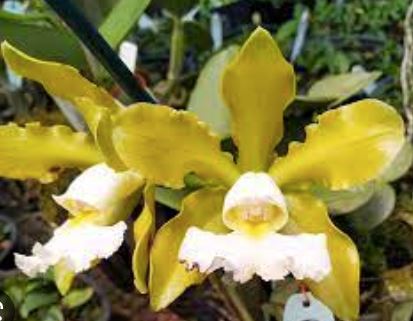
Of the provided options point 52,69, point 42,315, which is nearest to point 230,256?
point 52,69

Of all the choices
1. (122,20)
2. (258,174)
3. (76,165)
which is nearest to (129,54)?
(122,20)

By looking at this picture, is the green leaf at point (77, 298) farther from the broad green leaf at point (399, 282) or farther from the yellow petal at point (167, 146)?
the yellow petal at point (167, 146)

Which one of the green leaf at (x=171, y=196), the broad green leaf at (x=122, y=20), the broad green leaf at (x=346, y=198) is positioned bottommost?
the broad green leaf at (x=346, y=198)

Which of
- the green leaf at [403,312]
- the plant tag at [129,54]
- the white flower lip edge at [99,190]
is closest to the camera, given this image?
the white flower lip edge at [99,190]

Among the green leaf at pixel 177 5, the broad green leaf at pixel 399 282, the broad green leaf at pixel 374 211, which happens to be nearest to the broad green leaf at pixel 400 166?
the broad green leaf at pixel 374 211

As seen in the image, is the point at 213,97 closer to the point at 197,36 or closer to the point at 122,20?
the point at 122,20

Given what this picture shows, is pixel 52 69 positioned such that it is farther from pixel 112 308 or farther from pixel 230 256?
pixel 112 308
